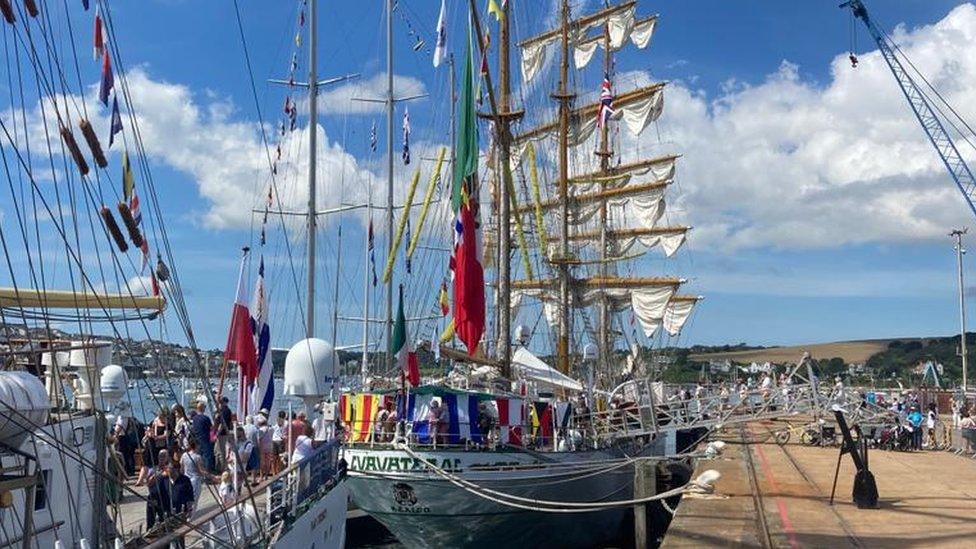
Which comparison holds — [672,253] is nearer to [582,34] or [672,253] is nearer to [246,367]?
[582,34]

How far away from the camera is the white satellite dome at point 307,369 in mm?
16453

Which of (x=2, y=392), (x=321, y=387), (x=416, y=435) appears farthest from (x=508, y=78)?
(x=2, y=392)

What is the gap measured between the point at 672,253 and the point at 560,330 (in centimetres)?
2711

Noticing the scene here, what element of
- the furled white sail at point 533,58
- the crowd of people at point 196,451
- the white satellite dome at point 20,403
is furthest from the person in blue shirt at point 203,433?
the furled white sail at point 533,58

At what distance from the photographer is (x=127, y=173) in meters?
13.5

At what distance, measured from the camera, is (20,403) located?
9.66m

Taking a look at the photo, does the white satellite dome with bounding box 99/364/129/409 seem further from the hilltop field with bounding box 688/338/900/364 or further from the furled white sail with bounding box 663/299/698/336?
the hilltop field with bounding box 688/338/900/364

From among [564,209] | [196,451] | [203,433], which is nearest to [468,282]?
[203,433]

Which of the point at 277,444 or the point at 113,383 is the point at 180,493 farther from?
the point at 113,383

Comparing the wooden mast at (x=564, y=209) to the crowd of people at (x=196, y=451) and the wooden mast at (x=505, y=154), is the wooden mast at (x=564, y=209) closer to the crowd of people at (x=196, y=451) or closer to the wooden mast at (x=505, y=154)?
the wooden mast at (x=505, y=154)

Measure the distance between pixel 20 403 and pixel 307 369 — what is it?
7.03 metres

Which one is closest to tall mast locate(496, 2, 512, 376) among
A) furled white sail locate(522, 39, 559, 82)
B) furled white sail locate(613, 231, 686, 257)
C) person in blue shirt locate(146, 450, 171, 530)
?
person in blue shirt locate(146, 450, 171, 530)

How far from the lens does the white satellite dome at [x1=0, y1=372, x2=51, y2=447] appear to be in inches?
367

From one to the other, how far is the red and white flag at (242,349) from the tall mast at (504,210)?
9.72 m
